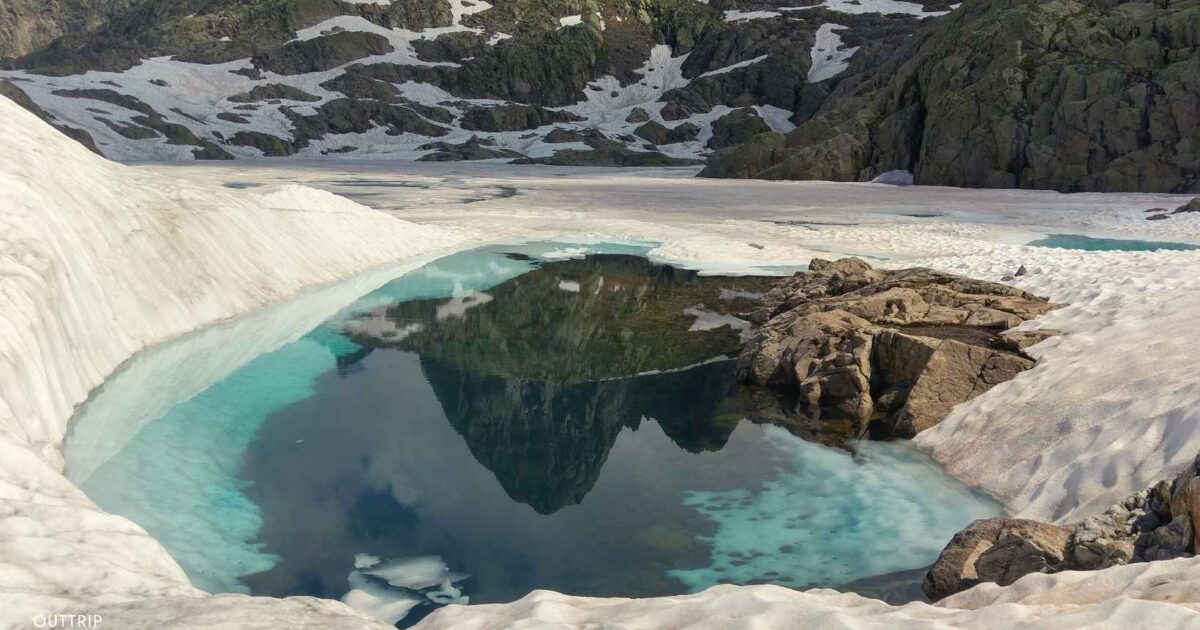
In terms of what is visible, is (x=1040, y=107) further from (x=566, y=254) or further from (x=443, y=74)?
(x=443, y=74)

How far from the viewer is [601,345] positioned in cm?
1554

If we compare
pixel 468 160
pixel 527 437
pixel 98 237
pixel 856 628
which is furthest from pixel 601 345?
pixel 468 160

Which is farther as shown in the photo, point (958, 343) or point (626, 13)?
point (626, 13)

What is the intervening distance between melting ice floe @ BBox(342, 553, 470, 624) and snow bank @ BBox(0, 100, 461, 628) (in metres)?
1.47

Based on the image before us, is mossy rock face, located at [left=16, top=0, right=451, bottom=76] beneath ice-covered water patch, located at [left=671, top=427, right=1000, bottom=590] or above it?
above

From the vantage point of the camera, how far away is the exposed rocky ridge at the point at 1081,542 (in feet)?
16.4

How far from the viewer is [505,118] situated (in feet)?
438

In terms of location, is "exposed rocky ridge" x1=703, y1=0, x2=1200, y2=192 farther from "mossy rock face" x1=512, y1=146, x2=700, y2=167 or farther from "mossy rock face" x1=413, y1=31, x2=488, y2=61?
"mossy rock face" x1=413, y1=31, x2=488, y2=61

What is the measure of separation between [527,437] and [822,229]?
73.5 ft

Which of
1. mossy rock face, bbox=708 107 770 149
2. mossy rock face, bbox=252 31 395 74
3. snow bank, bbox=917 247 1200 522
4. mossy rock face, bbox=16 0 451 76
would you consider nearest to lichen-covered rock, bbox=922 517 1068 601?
snow bank, bbox=917 247 1200 522

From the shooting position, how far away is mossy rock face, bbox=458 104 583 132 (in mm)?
133000

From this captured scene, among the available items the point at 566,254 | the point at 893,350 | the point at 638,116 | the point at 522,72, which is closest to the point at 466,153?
the point at 638,116

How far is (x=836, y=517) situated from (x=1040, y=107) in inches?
1959

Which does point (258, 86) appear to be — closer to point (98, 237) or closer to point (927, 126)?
point (927, 126)
